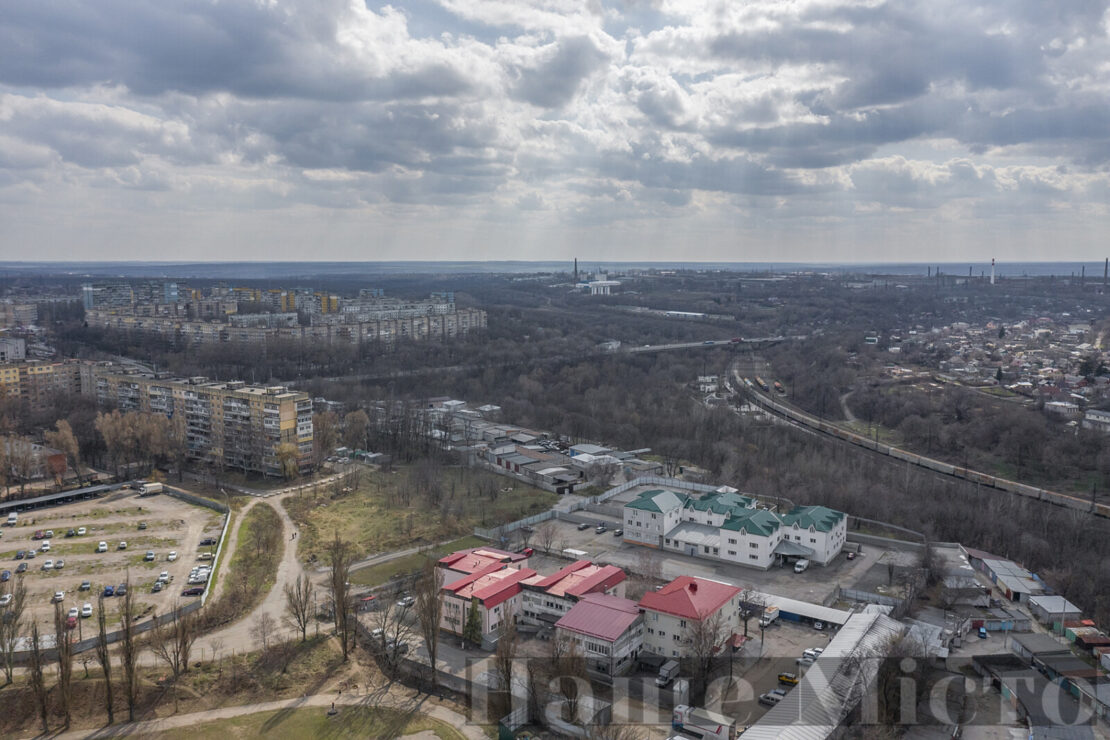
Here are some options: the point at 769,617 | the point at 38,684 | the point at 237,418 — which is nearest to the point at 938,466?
the point at 769,617

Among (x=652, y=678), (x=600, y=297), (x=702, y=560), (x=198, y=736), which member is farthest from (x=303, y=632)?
(x=600, y=297)

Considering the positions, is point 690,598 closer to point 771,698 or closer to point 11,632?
point 771,698

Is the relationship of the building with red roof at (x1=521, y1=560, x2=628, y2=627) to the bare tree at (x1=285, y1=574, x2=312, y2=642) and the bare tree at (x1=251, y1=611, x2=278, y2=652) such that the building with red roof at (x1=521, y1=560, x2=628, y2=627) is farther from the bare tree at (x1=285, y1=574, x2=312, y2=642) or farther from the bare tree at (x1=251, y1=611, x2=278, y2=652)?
the bare tree at (x1=251, y1=611, x2=278, y2=652)

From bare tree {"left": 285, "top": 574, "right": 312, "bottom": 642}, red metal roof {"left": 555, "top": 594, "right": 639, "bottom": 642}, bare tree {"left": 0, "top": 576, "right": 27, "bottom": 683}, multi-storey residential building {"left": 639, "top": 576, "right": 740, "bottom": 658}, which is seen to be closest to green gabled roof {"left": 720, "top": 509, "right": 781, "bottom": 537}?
multi-storey residential building {"left": 639, "top": 576, "right": 740, "bottom": 658}

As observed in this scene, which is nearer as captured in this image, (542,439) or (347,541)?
(347,541)

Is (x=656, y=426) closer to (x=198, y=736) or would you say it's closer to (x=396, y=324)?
(x=198, y=736)

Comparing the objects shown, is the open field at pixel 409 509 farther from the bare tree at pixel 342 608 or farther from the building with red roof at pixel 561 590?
the building with red roof at pixel 561 590
